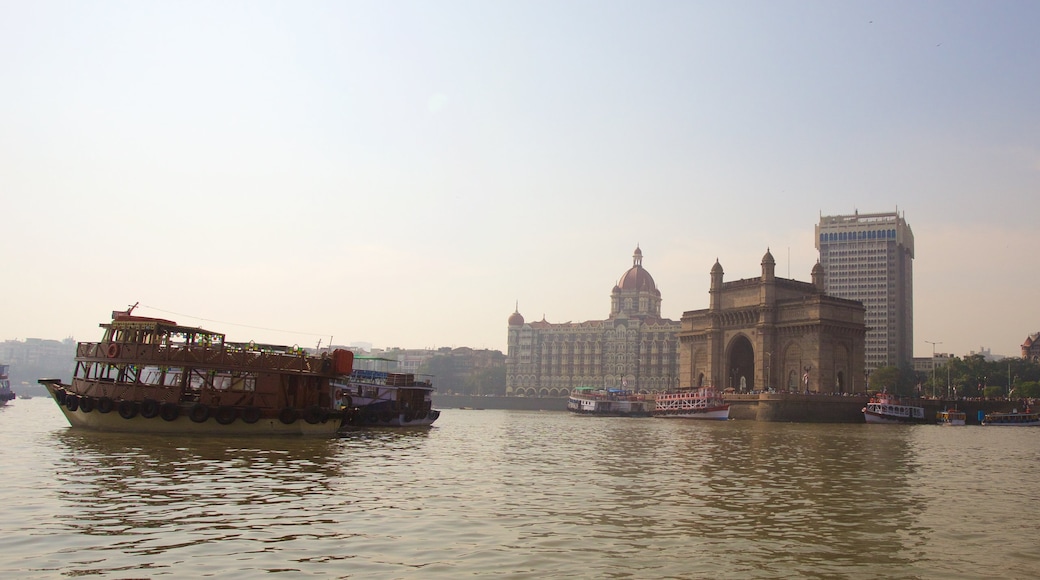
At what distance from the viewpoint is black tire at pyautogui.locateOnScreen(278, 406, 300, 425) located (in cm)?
3691

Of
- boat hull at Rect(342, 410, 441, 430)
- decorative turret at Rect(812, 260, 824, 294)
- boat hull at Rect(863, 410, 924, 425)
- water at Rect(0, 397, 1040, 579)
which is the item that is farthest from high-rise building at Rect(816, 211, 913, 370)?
water at Rect(0, 397, 1040, 579)

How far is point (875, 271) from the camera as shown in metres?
190

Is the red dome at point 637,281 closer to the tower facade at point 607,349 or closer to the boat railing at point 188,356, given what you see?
the tower facade at point 607,349

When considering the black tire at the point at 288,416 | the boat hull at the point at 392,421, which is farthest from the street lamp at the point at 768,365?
the black tire at the point at 288,416

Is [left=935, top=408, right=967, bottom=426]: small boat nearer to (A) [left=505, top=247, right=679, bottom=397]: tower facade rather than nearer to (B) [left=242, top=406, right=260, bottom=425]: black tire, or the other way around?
(B) [left=242, top=406, right=260, bottom=425]: black tire

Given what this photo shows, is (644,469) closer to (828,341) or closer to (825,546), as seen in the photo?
(825,546)

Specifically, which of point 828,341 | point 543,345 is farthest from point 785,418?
point 543,345

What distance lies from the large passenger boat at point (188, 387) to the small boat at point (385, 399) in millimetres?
7336

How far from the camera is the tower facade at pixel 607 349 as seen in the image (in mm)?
174000

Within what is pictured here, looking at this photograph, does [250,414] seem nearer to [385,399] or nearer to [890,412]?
[385,399]

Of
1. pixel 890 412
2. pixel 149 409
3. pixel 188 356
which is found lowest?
pixel 149 409

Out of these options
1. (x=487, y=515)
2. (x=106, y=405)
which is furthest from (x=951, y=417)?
(x=487, y=515)

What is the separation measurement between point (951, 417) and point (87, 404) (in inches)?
3083

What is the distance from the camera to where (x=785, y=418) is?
86688mm
